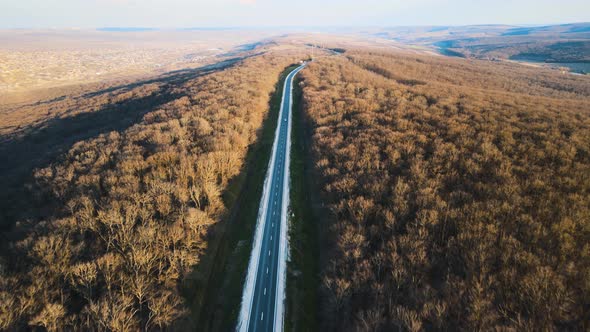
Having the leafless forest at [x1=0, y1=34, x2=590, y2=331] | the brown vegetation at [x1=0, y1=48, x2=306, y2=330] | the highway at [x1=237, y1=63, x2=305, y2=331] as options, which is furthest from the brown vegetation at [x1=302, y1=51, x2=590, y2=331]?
the brown vegetation at [x1=0, y1=48, x2=306, y2=330]

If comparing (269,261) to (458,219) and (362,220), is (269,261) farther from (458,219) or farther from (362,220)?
(458,219)

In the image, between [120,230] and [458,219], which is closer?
[458,219]

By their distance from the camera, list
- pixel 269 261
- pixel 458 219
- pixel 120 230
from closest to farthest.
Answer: pixel 458 219, pixel 120 230, pixel 269 261

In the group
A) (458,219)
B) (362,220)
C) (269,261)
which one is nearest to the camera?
(458,219)

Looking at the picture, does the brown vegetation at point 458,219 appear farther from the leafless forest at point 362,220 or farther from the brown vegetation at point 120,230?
the brown vegetation at point 120,230

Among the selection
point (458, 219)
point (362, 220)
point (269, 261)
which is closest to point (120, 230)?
point (269, 261)

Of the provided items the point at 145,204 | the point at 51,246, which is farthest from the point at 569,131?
the point at 51,246
